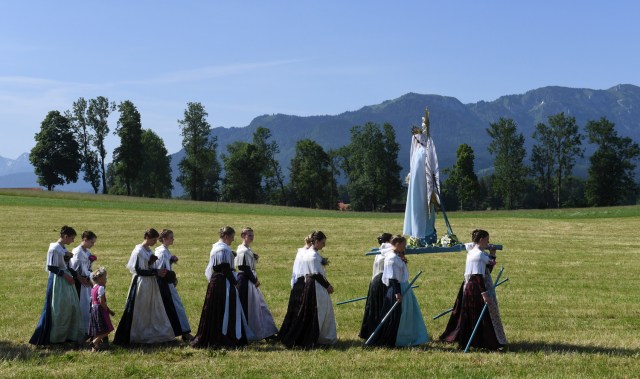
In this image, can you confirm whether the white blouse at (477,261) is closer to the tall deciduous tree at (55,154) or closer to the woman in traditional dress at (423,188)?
the woman in traditional dress at (423,188)

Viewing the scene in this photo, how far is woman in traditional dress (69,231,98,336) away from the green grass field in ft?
3.16

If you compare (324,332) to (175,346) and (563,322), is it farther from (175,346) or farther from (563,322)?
(563,322)

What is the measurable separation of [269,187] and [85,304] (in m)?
100

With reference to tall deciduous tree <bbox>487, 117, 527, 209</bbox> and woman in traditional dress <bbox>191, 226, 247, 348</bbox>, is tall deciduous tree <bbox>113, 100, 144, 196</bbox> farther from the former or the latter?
woman in traditional dress <bbox>191, 226, 247, 348</bbox>

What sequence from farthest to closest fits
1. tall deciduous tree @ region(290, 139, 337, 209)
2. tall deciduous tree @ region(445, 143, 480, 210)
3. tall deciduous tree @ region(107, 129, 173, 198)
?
1. tall deciduous tree @ region(107, 129, 173, 198)
2. tall deciduous tree @ region(290, 139, 337, 209)
3. tall deciduous tree @ region(445, 143, 480, 210)

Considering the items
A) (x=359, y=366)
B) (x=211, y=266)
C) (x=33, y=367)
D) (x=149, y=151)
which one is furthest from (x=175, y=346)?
(x=149, y=151)

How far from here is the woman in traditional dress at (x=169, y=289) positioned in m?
13.8

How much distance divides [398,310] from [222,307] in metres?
3.28

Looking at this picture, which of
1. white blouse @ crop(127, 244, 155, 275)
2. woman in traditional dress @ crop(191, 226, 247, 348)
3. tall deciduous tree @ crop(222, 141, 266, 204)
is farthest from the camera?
tall deciduous tree @ crop(222, 141, 266, 204)

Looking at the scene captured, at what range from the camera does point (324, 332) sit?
44.8 feet

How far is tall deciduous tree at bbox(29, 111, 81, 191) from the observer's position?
9238cm

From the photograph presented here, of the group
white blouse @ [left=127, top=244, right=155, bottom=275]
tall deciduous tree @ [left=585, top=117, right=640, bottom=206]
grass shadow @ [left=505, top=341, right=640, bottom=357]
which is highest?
tall deciduous tree @ [left=585, top=117, right=640, bottom=206]

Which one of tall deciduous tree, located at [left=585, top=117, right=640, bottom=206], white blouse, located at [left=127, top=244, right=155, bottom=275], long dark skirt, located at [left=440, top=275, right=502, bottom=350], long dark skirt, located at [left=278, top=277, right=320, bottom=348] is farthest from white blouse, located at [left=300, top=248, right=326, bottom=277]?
tall deciduous tree, located at [left=585, top=117, right=640, bottom=206]

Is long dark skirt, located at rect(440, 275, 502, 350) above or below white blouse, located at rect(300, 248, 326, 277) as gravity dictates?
below
